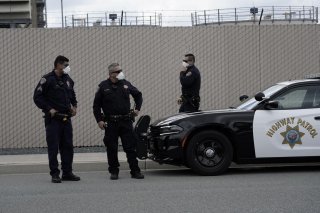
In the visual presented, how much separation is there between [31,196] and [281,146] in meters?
3.91

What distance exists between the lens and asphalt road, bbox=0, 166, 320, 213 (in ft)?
24.8

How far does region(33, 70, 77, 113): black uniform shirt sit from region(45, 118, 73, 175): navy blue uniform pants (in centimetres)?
23

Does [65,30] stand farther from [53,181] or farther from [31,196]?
[31,196]

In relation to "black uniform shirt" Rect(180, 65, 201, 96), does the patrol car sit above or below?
below

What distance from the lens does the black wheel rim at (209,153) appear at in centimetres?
1007

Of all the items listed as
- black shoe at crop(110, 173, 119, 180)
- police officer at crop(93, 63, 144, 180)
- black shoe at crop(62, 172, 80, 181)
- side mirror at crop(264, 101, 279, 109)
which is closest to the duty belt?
police officer at crop(93, 63, 144, 180)

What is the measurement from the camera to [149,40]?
1415 cm

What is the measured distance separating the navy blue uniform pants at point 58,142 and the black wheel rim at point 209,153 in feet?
6.50

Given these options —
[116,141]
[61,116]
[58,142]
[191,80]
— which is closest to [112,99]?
[116,141]

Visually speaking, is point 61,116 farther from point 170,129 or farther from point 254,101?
point 254,101

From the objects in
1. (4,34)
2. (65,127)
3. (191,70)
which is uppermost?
(4,34)

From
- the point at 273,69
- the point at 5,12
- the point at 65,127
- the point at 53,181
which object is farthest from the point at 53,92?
the point at 5,12

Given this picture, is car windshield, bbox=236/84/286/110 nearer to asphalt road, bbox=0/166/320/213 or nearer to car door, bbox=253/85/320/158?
car door, bbox=253/85/320/158

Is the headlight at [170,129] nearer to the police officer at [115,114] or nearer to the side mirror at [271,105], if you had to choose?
the police officer at [115,114]
